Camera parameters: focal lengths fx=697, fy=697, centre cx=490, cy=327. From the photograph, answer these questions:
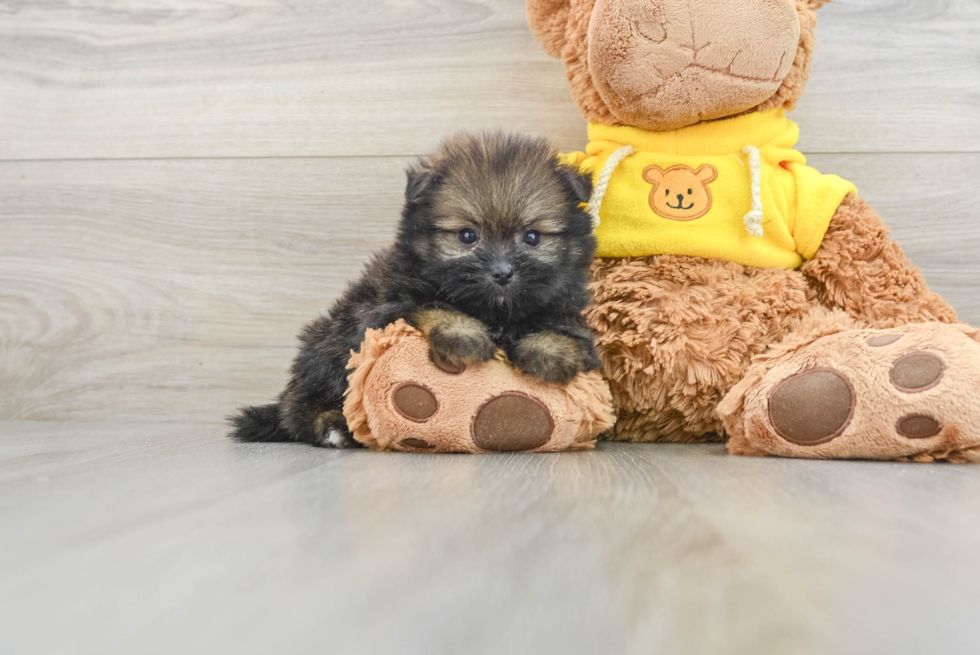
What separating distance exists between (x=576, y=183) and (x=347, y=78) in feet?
2.67

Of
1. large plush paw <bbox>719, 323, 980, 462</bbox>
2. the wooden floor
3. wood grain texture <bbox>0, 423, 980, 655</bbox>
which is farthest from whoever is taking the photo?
the wooden floor

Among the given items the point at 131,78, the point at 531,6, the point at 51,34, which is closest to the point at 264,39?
the point at 131,78

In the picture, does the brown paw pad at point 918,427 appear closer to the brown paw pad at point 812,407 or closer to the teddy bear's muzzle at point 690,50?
the brown paw pad at point 812,407

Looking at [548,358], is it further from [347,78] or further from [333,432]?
[347,78]

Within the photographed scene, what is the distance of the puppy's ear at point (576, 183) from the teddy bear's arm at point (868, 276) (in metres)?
0.46

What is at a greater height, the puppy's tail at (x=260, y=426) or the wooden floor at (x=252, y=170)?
the wooden floor at (x=252, y=170)

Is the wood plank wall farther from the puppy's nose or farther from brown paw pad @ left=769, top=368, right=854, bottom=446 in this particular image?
brown paw pad @ left=769, top=368, right=854, bottom=446

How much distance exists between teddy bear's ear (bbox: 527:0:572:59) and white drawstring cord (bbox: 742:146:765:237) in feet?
1.37

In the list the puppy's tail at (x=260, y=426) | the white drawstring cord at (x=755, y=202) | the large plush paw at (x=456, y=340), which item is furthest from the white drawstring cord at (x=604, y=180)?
the puppy's tail at (x=260, y=426)

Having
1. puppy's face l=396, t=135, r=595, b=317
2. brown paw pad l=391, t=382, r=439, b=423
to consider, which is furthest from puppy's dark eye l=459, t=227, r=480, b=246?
brown paw pad l=391, t=382, r=439, b=423

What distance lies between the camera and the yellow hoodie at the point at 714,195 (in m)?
1.22

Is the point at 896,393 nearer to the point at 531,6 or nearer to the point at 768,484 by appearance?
the point at 768,484

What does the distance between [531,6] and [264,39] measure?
709 mm

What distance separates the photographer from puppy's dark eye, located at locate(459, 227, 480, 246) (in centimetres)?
105
